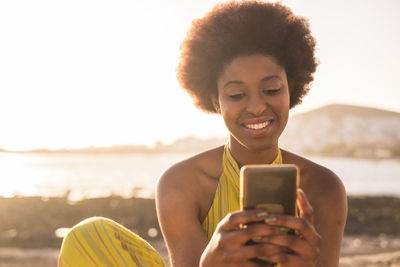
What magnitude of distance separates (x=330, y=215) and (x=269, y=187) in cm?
120

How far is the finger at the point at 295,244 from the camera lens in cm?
171

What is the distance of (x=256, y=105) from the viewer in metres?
2.53

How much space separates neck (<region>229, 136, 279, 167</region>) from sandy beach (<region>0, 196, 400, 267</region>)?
545 centimetres

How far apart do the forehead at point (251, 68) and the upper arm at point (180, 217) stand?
2.59 ft

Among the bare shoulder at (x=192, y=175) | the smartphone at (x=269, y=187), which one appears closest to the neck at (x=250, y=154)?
the bare shoulder at (x=192, y=175)

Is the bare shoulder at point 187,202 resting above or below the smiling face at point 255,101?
below

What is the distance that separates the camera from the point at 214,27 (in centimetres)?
306

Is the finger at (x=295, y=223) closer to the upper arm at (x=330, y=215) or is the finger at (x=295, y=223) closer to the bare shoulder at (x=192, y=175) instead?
the upper arm at (x=330, y=215)

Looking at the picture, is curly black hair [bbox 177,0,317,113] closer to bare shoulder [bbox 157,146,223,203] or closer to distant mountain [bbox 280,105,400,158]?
bare shoulder [bbox 157,146,223,203]

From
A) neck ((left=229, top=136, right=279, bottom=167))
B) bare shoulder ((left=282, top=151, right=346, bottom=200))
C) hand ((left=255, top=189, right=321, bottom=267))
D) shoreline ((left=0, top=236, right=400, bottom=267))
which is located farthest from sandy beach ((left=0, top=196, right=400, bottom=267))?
hand ((left=255, top=189, right=321, bottom=267))

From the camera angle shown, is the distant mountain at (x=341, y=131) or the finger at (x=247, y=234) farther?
the distant mountain at (x=341, y=131)

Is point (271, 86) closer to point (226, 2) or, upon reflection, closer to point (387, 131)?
point (226, 2)

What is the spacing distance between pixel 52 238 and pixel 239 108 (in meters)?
9.59

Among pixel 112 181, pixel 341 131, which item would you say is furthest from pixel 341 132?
pixel 112 181
